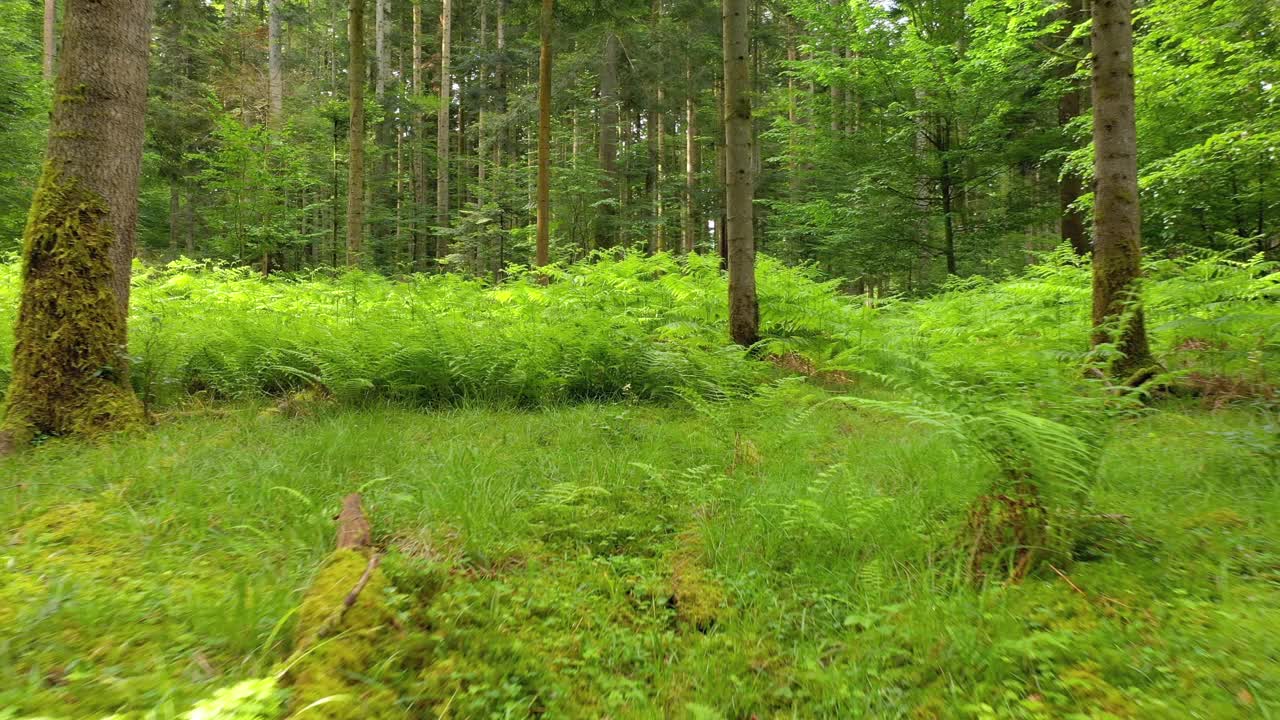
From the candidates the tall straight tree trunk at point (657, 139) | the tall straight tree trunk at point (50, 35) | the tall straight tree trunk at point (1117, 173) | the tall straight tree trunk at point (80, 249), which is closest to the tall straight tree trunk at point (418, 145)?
the tall straight tree trunk at point (657, 139)

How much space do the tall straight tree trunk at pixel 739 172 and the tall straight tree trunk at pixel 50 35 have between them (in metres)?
21.6

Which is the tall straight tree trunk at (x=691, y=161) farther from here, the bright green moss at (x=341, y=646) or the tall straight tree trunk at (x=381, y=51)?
the bright green moss at (x=341, y=646)

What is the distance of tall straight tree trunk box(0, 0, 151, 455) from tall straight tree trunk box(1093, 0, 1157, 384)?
25.8 feet

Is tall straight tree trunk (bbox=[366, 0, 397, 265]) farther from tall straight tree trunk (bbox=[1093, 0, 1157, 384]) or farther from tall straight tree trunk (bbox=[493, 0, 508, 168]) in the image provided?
tall straight tree trunk (bbox=[1093, 0, 1157, 384])

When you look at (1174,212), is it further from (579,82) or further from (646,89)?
(579,82)

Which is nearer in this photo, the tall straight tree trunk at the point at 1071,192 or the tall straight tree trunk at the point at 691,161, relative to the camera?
the tall straight tree trunk at the point at 1071,192

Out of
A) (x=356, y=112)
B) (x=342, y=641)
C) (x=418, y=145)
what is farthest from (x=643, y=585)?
(x=418, y=145)

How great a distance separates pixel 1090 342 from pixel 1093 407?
3090 millimetres

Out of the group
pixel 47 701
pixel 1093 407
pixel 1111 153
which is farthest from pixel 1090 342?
pixel 47 701

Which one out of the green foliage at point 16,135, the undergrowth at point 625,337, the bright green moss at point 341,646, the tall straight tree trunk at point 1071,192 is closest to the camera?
the bright green moss at point 341,646

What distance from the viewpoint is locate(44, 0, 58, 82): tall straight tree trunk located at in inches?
682

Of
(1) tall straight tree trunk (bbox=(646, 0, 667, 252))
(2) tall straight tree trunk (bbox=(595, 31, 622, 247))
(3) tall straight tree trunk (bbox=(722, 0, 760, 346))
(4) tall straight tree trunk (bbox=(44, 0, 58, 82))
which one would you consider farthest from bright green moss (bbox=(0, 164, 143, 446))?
(4) tall straight tree trunk (bbox=(44, 0, 58, 82))

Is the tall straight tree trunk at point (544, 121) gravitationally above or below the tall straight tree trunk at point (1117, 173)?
above

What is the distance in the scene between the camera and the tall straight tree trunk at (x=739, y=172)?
6918 millimetres
